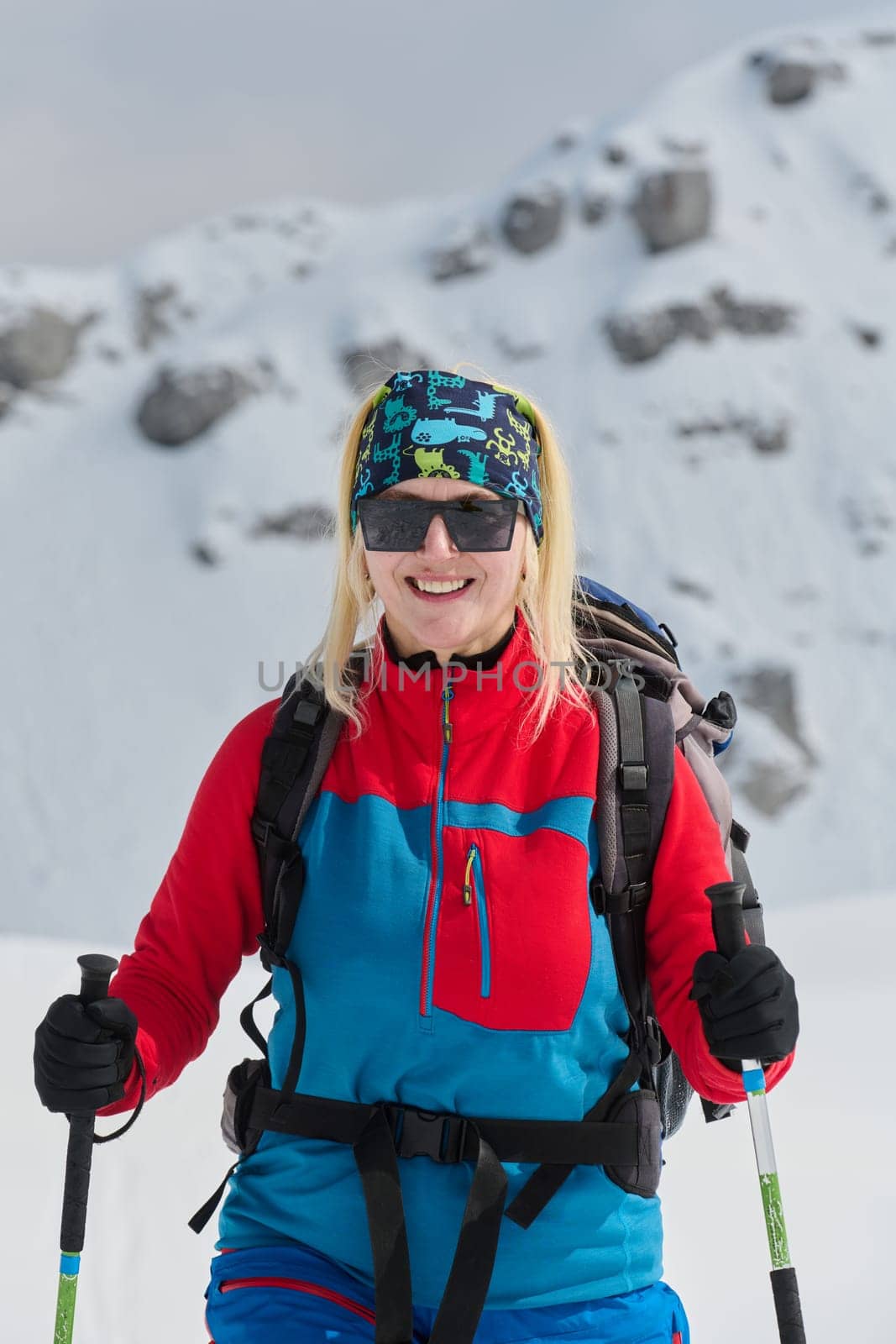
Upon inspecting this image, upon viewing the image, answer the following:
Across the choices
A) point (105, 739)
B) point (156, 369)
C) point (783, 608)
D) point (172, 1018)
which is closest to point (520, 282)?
point (156, 369)

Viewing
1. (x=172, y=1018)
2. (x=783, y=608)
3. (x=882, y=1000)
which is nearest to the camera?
(x=172, y=1018)

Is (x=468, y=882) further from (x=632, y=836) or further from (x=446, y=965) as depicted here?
(x=632, y=836)

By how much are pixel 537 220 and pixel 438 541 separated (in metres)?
49.2

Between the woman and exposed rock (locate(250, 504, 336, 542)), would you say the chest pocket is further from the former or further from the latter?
exposed rock (locate(250, 504, 336, 542))

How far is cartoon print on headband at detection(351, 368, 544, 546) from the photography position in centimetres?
218

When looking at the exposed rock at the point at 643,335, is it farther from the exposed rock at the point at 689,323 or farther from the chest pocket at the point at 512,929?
the chest pocket at the point at 512,929

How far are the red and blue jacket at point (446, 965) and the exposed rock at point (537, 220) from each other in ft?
160

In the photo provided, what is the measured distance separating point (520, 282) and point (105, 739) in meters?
25.9

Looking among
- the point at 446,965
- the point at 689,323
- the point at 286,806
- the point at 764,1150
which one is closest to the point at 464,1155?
the point at 446,965

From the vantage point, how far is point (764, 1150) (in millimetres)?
2016

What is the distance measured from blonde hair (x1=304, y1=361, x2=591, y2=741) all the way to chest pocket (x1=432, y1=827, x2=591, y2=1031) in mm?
242

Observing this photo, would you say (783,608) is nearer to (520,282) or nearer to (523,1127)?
(520,282)

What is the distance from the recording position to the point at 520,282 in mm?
46344

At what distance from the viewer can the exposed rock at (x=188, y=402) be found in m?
41.1
